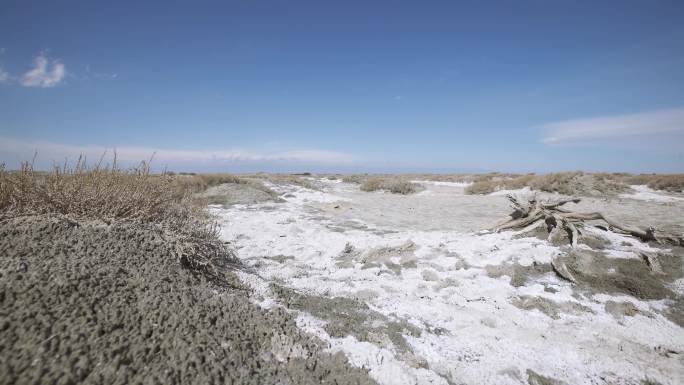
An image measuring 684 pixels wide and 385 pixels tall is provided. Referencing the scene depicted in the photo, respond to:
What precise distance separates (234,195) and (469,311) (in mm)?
10157

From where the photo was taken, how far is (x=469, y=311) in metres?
3.06

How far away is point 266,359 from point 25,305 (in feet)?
3.92

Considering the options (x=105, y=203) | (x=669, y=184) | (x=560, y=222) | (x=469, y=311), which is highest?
(x=105, y=203)

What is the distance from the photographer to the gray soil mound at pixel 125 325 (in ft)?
4.61

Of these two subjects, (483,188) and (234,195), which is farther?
(483,188)

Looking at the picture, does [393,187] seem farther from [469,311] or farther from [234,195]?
[469,311]

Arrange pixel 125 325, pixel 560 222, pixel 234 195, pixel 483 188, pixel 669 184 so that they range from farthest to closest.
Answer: pixel 483 188 → pixel 669 184 → pixel 234 195 → pixel 560 222 → pixel 125 325


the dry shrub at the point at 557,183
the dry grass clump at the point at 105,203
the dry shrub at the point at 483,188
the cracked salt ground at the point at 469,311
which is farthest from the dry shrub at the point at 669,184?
the dry grass clump at the point at 105,203

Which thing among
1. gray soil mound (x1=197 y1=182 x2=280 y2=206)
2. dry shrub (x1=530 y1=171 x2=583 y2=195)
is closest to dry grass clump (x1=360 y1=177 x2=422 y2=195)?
dry shrub (x1=530 y1=171 x2=583 y2=195)

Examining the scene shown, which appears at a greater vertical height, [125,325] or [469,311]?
[125,325]

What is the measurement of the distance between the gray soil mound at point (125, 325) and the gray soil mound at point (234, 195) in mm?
8585

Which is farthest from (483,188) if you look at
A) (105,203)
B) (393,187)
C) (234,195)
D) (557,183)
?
(105,203)

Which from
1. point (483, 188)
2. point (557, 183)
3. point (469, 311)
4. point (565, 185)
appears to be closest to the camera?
point (469, 311)

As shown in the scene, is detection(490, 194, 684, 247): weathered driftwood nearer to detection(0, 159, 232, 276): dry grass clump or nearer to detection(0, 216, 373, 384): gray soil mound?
detection(0, 216, 373, 384): gray soil mound
